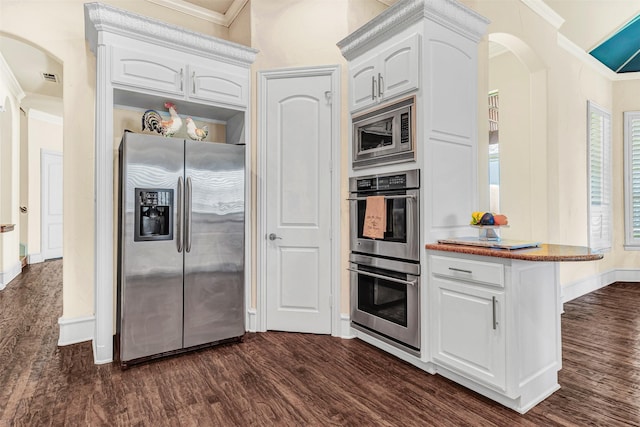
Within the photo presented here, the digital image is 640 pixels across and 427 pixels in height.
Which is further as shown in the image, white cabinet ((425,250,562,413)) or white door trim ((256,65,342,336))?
white door trim ((256,65,342,336))

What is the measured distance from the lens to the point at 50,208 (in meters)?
7.66

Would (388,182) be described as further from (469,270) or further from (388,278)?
(469,270)

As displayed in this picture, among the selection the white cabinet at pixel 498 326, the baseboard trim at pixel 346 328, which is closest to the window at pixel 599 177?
the white cabinet at pixel 498 326

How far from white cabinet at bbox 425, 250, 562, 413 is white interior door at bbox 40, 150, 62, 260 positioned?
8.23 metres

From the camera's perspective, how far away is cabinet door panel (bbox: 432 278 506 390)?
6.74ft

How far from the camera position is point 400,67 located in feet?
8.65

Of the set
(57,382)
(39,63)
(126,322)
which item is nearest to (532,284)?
(126,322)

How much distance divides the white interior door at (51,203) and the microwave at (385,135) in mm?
7424

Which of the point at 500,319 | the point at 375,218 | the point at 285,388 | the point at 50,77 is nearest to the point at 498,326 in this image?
the point at 500,319

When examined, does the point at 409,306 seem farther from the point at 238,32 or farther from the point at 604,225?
the point at 604,225

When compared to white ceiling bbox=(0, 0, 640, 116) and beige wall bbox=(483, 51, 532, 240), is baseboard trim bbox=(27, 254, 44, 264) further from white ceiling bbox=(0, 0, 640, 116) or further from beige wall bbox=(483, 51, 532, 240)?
beige wall bbox=(483, 51, 532, 240)

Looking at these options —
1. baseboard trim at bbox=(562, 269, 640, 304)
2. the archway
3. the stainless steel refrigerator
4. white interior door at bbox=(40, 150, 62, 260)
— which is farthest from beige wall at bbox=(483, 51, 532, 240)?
white interior door at bbox=(40, 150, 62, 260)

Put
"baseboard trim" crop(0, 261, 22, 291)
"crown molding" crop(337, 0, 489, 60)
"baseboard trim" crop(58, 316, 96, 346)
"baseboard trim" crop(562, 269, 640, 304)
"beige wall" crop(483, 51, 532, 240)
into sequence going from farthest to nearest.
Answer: "baseboard trim" crop(0, 261, 22, 291) → "baseboard trim" crop(562, 269, 640, 304) → "beige wall" crop(483, 51, 532, 240) → "baseboard trim" crop(58, 316, 96, 346) → "crown molding" crop(337, 0, 489, 60)

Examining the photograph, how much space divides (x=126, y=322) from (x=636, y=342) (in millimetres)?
4088
